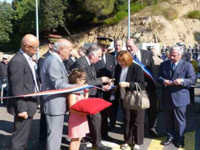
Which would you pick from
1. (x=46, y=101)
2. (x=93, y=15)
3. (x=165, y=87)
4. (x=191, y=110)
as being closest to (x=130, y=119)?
(x=165, y=87)

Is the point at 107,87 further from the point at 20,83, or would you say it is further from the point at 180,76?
the point at 20,83

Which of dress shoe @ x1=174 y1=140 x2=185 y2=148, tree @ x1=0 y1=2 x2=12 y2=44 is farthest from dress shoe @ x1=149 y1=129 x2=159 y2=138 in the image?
tree @ x1=0 y1=2 x2=12 y2=44

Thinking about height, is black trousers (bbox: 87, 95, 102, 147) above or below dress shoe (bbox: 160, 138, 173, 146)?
above

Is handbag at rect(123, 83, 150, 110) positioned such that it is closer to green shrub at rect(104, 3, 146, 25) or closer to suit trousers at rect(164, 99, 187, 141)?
suit trousers at rect(164, 99, 187, 141)

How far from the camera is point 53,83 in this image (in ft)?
11.0

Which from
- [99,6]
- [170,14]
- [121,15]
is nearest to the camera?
[99,6]

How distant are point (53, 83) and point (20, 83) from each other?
1.74 feet

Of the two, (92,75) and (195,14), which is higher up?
(195,14)

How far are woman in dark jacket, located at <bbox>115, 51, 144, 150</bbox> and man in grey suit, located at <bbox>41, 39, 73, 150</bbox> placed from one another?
1.09 metres

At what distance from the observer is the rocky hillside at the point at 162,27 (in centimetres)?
2775

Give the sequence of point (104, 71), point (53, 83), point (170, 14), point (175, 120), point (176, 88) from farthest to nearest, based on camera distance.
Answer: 1. point (170, 14)
2. point (104, 71)
3. point (175, 120)
4. point (176, 88)
5. point (53, 83)

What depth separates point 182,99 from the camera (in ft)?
14.6

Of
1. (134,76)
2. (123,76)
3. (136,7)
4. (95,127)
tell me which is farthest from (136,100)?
(136,7)

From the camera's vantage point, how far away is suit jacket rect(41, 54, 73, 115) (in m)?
3.33
